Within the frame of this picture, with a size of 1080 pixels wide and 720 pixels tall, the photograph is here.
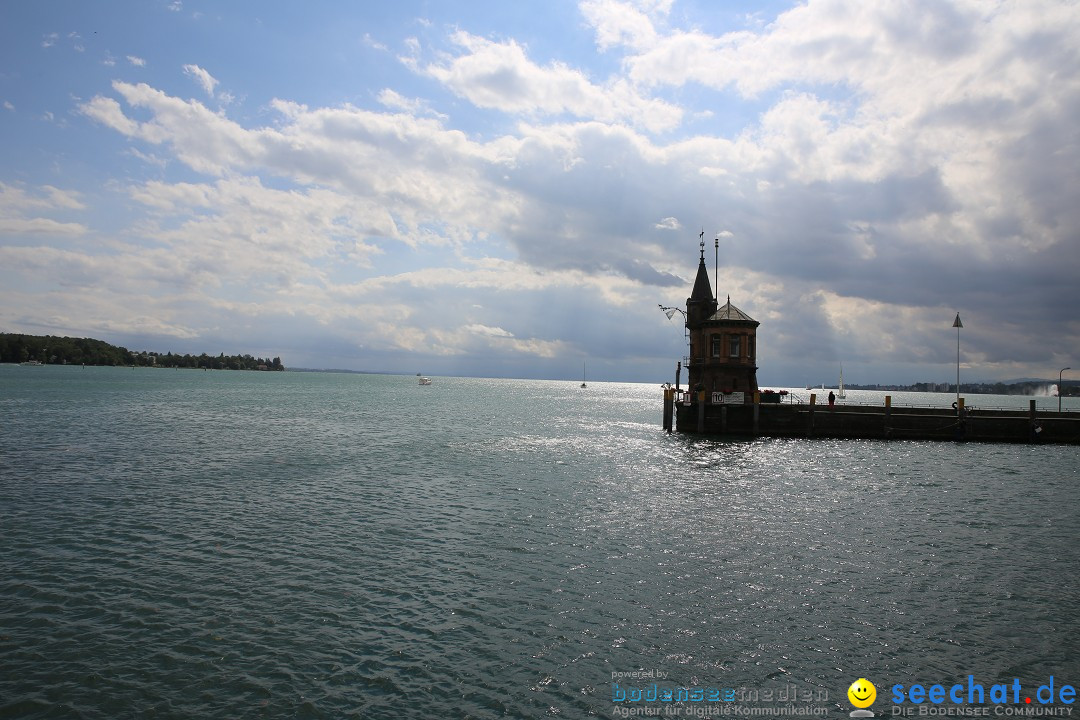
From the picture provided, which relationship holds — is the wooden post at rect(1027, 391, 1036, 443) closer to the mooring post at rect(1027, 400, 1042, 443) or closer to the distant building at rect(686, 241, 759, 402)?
the mooring post at rect(1027, 400, 1042, 443)

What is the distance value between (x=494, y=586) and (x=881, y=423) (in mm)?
48932

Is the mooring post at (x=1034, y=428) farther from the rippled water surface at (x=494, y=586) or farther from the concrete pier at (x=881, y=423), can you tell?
the rippled water surface at (x=494, y=586)

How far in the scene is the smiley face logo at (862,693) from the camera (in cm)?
988

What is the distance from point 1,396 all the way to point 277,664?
334 feet

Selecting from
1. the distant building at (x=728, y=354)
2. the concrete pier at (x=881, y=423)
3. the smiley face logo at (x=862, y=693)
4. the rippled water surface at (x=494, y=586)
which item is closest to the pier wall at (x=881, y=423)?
the concrete pier at (x=881, y=423)

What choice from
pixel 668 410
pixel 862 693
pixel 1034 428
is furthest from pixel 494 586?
pixel 1034 428

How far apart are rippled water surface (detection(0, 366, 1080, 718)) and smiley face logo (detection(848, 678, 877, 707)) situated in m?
0.19

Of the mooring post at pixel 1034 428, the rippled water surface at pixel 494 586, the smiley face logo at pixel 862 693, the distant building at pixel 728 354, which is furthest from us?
the distant building at pixel 728 354

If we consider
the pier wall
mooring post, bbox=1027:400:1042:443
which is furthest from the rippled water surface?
mooring post, bbox=1027:400:1042:443

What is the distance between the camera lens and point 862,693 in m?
10.1

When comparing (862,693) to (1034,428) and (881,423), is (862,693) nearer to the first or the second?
(881,423)

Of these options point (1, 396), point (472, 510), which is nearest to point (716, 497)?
point (472, 510)

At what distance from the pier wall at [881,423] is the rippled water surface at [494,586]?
19688 mm

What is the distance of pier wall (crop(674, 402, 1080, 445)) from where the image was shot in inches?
1983
